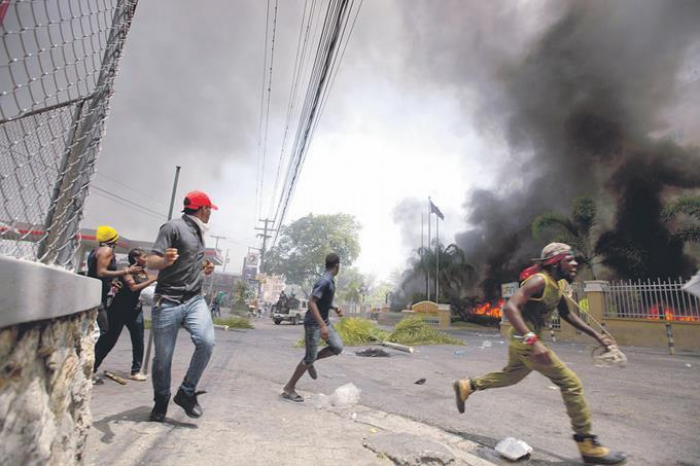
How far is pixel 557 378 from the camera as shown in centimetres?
270

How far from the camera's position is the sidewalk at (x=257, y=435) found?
90.0 inches

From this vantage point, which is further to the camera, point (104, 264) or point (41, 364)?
point (104, 264)

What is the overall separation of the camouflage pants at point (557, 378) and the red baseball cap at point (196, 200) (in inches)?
110

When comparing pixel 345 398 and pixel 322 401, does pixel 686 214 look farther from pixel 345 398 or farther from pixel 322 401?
pixel 322 401

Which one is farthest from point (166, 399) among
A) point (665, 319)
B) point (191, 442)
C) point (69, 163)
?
point (665, 319)

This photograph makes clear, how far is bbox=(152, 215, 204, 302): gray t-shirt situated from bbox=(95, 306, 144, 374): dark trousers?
1689 millimetres

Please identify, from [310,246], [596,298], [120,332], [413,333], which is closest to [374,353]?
[413,333]

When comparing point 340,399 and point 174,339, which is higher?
point 174,339

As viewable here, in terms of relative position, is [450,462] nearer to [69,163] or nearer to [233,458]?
[233,458]

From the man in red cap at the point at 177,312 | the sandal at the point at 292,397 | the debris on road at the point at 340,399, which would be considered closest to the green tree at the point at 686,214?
the debris on road at the point at 340,399

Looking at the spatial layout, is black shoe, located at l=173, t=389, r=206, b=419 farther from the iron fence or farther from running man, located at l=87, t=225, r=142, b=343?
the iron fence

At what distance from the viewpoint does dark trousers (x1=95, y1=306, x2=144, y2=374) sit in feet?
13.0

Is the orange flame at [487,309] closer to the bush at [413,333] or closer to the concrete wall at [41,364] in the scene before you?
the bush at [413,333]

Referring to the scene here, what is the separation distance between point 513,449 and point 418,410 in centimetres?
127
